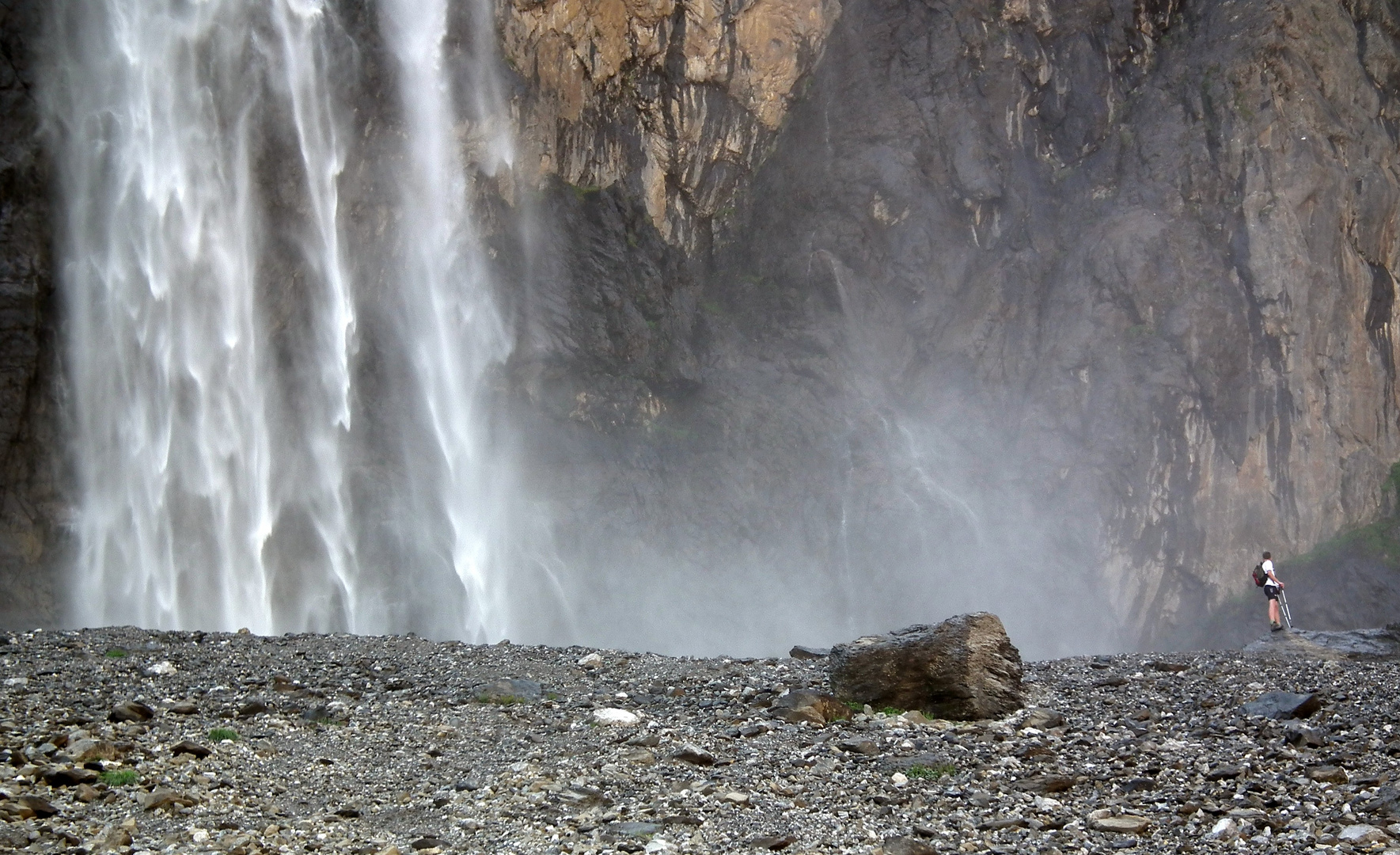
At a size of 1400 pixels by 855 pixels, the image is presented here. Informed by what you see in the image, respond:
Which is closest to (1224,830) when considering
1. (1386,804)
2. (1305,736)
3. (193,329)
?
(1386,804)

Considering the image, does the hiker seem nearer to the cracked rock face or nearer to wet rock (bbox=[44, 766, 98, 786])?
wet rock (bbox=[44, 766, 98, 786])

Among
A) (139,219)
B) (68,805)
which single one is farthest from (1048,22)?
(68,805)

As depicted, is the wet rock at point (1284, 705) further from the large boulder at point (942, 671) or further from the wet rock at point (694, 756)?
the wet rock at point (694, 756)

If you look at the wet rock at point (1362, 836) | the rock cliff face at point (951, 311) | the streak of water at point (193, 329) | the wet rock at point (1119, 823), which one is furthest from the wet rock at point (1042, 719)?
the rock cliff face at point (951, 311)

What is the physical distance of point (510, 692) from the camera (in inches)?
523

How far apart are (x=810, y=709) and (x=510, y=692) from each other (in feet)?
11.5

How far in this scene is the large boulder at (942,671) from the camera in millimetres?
11672

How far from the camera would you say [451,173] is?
33.4 meters

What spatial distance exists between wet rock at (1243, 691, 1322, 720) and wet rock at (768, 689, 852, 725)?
12.5 ft

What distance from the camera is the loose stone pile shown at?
27.5ft

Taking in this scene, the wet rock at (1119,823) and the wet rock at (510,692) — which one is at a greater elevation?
the wet rock at (510,692)

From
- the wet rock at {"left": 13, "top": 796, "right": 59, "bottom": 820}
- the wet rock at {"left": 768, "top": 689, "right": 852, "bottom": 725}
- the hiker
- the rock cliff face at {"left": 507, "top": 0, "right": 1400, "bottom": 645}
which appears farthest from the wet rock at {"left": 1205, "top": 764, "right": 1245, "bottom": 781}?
the rock cliff face at {"left": 507, "top": 0, "right": 1400, "bottom": 645}

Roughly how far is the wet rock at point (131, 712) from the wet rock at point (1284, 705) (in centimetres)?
1030

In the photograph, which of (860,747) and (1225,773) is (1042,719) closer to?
(860,747)
